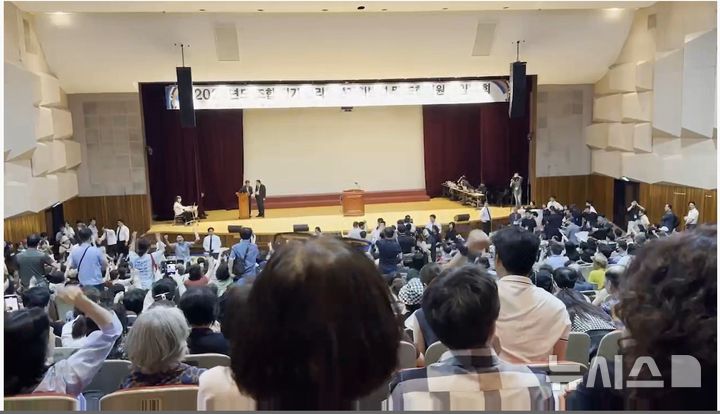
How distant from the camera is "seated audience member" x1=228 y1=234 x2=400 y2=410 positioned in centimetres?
130

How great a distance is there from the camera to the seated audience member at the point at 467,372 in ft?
5.80

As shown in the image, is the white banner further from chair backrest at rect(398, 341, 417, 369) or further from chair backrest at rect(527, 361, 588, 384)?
chair backrest at rect(527, 361, 588, 384)

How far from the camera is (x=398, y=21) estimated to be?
490 inches

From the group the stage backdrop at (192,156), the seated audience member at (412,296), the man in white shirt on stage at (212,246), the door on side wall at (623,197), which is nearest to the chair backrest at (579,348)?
the seated audience member at (412,296)

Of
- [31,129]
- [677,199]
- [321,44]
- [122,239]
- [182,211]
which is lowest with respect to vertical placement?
[122,239]

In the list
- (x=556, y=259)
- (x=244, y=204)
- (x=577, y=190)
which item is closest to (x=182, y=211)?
(x=244, y=204)

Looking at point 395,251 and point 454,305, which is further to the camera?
point 395,251

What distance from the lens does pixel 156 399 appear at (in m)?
2.19

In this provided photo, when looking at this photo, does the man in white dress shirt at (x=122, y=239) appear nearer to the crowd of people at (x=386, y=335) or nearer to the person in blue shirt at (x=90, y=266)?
the person in blue shirt at (x=90, y=266)

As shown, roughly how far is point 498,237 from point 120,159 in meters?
13.7

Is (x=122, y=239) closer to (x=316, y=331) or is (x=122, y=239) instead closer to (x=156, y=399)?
(x=156, y=399)

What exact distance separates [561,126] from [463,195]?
3066mm

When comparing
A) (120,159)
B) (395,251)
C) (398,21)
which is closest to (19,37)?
(120,159)

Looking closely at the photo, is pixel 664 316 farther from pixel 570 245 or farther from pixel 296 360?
pixel 570 245
